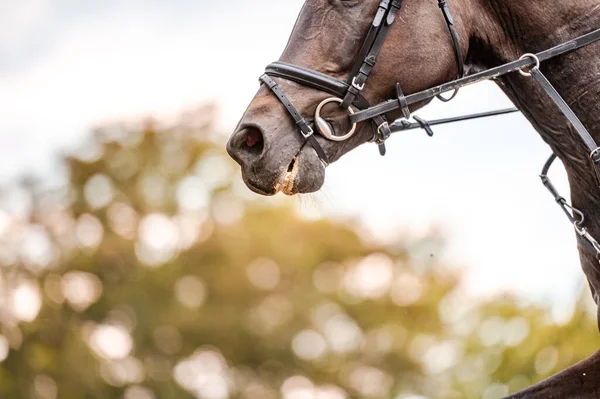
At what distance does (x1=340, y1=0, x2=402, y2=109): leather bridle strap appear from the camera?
15.7ft

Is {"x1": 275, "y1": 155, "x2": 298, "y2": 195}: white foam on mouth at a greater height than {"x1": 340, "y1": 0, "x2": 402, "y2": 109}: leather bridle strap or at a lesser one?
lesser

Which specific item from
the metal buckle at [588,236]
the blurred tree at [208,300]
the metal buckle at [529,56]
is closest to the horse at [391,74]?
the metal buckle at [529,56]

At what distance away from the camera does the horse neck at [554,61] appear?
4812mm

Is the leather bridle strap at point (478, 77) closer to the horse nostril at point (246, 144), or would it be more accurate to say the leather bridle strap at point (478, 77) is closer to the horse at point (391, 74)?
the horse at point (391, 74)

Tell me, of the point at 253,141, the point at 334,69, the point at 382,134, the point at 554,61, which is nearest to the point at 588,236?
the point at 554,61

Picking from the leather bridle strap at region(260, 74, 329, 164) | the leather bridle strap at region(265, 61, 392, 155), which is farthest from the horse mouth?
the leather bridle strap at region(265, 61, 392, 155)

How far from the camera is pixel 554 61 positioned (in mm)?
4844

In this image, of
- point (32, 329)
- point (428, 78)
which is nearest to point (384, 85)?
point (428, 78)

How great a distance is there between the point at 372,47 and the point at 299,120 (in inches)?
21.8

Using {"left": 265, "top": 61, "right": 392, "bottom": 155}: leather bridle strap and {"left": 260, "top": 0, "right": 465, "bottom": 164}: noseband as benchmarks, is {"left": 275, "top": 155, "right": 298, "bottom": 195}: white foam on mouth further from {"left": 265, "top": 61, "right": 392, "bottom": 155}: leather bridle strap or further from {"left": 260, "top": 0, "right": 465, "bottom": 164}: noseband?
{"left": 265, "top": 61, "right": 392, "bottom": 155}: leather bridle strap

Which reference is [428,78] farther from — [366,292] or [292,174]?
[366,292]

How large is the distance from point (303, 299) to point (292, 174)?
28902 millimetres

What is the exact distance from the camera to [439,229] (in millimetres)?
37531

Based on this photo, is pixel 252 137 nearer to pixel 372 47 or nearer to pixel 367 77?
pixel 367 77
